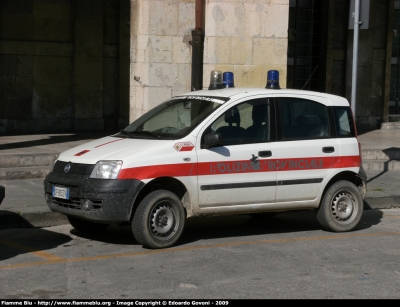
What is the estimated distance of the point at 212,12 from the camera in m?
13.9

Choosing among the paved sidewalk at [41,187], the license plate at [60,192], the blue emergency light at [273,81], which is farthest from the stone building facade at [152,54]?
the license plate at [60,192]

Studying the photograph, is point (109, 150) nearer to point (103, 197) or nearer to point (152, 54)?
point (103, 197)

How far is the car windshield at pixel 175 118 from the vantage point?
8.73 metres

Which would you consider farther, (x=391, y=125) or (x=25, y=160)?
(x=391, y=125)

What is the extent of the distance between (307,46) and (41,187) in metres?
10.6

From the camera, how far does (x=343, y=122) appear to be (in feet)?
31.5

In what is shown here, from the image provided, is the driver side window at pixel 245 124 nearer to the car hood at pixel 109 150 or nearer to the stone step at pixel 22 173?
the car hood at pixel 109 150

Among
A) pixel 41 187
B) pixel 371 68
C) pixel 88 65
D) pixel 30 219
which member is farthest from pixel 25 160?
pixel 371 68

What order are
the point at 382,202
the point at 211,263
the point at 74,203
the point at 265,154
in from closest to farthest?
the point at 211,263 → the point at 74,203 → the point at 265,154 → the point at 382,202

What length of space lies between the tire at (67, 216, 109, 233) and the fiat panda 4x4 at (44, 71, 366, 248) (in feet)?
0.04

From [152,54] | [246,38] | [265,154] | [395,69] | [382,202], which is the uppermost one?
[246,38]

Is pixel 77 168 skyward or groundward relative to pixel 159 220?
skyward

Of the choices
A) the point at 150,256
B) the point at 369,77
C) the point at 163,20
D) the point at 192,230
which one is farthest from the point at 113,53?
the point at 150,256

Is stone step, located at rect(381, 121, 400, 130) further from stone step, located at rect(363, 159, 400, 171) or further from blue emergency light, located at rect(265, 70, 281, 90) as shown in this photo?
blue emergency light, located at rect(265, 70, 281, 90)
